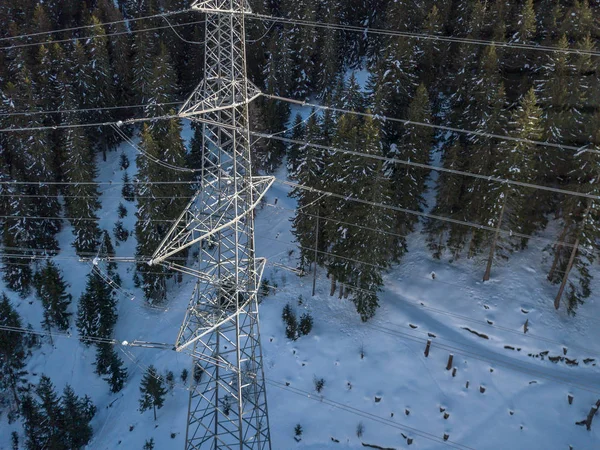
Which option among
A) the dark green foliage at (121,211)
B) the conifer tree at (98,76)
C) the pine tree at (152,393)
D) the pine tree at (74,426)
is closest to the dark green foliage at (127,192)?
the dark green foliage at (121,211)

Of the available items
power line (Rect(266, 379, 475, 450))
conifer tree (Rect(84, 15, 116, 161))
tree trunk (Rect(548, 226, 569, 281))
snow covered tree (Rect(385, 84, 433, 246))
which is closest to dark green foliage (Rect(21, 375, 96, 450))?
power line (Rect(266, 379, 475, 450))

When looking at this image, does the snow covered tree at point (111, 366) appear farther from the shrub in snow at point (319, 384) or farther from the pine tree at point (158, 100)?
the pine tree at point (158, 100)

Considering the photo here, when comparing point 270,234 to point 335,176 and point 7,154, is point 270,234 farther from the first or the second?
point 7,154

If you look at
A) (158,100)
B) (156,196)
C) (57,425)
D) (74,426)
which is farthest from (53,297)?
(158,100)

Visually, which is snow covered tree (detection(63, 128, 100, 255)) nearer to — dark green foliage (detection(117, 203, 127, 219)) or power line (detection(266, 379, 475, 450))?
dark green foliage (detection(117, 203, 127, 219))

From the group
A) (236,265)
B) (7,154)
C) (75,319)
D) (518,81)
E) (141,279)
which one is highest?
(518,81)

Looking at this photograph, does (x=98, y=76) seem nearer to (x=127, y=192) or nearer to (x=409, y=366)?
(x=127, y=192)

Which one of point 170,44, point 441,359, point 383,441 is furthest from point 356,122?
point 170,44
